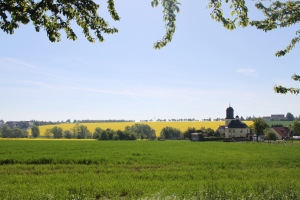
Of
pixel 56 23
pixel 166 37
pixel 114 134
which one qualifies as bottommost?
pixel 114 134

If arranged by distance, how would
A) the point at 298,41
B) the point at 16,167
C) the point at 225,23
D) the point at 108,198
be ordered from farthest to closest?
the point at 16,167 → the point at 108,198 → the point at 298,41 → the point at 225,23

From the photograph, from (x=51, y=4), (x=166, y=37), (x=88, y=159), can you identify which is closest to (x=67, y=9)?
(x=51, y=4)

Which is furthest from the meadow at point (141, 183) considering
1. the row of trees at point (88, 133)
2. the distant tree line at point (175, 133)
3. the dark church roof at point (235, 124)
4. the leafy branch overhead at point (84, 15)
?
the distant tree line at point (175, 133)

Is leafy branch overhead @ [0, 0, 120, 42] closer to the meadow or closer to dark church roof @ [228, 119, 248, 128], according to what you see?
the meadow

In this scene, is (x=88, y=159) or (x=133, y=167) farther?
(x=88, y=159)

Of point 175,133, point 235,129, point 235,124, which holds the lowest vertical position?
point 175,133

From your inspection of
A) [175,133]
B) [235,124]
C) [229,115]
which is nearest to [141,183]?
[235,124]

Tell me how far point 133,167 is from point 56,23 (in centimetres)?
1720

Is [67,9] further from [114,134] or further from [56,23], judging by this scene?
[114,134]

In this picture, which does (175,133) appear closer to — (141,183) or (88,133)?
(88,133)

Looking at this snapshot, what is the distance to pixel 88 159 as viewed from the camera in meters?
26.2

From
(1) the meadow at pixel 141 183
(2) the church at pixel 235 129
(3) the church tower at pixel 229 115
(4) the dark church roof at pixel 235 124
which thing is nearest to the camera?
(1) the meadow at pixel 141 183

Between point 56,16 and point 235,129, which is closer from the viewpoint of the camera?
point 56,16

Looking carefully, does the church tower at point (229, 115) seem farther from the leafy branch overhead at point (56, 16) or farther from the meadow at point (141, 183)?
the leafy branch overhead at point (56, 16)
